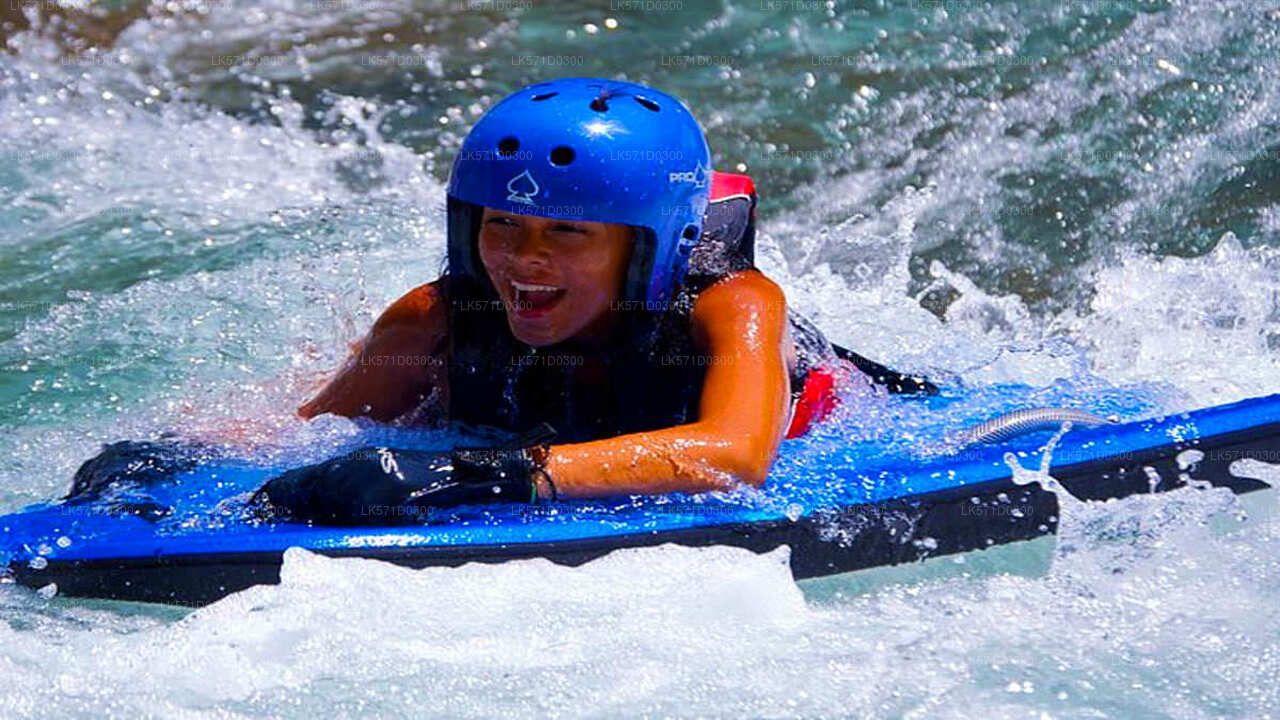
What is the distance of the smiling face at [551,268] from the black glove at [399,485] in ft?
1.13

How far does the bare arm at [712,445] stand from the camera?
3.83m

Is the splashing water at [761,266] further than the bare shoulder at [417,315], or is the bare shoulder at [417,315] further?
the bare shoulder at [417,315]

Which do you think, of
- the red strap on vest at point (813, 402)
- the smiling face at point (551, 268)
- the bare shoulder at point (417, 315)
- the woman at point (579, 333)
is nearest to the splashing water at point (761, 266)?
the red strap on vest at point (813, 402)

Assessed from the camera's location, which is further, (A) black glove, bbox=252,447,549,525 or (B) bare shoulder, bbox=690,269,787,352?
(B) bare shoulder, bbox=690,269,787,352

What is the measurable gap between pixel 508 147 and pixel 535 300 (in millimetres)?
337

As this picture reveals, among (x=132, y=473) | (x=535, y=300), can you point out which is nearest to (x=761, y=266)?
(x=535, y=300)

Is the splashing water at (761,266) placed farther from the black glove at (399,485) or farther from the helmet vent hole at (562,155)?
the helmet vent hole at (562,155)

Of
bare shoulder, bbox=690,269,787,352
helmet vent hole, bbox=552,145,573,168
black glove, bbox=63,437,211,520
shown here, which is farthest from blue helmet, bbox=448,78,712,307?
black glove, bbox=63,437,211,520

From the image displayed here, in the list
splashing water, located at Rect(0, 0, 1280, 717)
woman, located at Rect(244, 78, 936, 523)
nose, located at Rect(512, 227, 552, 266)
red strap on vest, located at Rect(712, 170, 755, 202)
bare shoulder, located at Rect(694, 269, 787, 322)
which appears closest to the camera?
splashing water, located at Rect(0, 0, 1280, 717)

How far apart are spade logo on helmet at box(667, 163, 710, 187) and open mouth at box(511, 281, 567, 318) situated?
34 cm

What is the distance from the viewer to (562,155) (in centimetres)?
389

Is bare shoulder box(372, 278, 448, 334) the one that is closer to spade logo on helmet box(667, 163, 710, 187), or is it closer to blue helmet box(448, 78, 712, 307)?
blue helmet box(448, 78, 712, 307)

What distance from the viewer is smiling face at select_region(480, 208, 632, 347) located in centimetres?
395

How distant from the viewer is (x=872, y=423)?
14.9 ft
